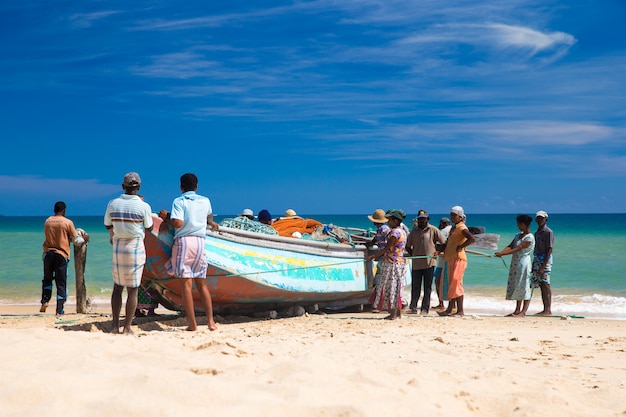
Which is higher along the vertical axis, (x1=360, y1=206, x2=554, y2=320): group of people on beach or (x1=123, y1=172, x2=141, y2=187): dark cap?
(x1=123, y1=172, x2=141, y2=187): dark cap

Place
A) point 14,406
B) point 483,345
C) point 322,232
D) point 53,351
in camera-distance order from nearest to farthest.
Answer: point 14,406 < point 53,351 < point 483,345 < point 322,232

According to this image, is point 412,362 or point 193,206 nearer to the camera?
point 412,362

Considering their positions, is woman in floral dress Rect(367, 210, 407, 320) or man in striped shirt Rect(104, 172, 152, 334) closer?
man in striped shirt Rect(104, 172, 152, 334)

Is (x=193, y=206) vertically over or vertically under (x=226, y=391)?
over

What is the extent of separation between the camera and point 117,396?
3.31m

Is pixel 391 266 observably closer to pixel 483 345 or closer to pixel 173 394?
pixel 483 345

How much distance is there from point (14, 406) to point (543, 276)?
807 centimetres

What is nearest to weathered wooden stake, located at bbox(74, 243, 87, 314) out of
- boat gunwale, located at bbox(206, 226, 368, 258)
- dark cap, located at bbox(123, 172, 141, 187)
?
boat gunwale, located at bbox(206, 226, 368, 258)

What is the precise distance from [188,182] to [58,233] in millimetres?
2968

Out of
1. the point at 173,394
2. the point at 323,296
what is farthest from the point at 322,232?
the point at 173,394

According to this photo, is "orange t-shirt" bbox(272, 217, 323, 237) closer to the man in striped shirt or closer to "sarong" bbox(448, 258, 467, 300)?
"sarong" bbox(448, 258, 467, 300)

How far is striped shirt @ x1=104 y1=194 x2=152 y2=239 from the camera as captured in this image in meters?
6.20

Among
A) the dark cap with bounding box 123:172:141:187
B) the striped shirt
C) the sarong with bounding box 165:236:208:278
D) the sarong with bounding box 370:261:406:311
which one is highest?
the dark cap with bounding box 123:172:141:187

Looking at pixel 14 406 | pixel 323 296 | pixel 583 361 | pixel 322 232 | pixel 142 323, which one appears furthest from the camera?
pixel 322 232
